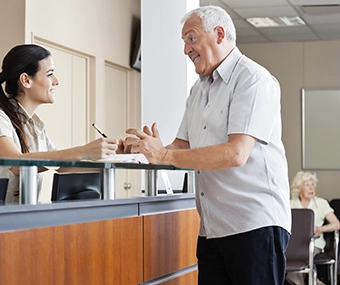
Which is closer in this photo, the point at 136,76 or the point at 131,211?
the point at 131,211

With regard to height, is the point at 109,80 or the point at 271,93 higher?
the point at 109,80

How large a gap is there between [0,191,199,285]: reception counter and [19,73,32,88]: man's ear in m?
0.86

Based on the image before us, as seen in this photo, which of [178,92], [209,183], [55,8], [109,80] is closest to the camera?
[209,183]

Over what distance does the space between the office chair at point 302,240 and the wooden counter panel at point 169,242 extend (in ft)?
10.3

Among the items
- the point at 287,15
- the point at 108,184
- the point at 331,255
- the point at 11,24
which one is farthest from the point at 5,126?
the point at 287,15

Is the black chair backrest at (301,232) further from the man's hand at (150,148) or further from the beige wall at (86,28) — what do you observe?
the man's hand at (150,148)

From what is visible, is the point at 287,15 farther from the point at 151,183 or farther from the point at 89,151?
the point at 89,151

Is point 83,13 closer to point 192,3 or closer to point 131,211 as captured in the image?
point 192,3

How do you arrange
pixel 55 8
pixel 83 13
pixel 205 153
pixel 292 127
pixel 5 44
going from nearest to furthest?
1. pixel 205 153
2. pixel 5 44
3. pixel 55 8
4. pixel 83 13
5. pixel 292 127

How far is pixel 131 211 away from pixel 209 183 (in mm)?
326

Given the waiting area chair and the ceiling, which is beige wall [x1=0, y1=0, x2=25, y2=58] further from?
the waiting area chair

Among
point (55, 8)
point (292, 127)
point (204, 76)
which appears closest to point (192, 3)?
point (55, 8)

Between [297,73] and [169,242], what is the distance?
22.8ft

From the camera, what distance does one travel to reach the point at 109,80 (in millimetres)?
7086
